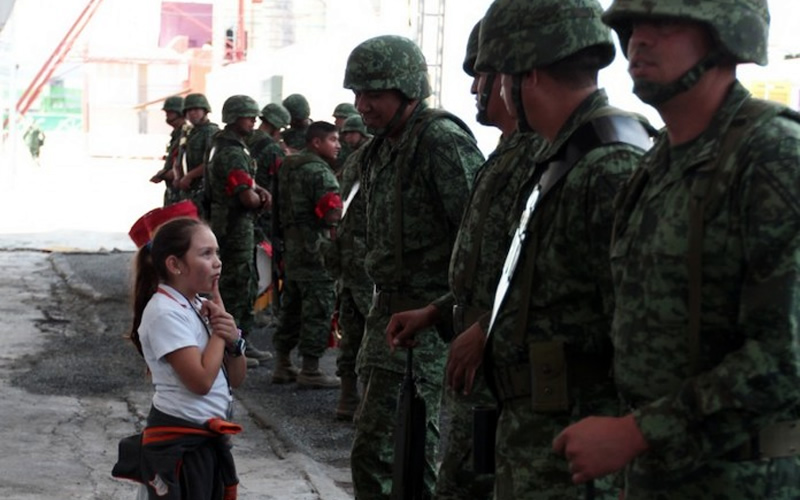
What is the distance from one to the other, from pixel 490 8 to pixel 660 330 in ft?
4.51

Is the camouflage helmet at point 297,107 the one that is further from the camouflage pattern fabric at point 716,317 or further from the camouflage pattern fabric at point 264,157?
the camouflage pattern fabric at point 716,317

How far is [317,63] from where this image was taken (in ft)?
117

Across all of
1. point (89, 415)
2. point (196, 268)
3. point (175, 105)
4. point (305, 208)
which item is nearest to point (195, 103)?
point (175, 105)

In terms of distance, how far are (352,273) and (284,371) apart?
275 cm

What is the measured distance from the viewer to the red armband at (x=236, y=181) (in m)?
10.9

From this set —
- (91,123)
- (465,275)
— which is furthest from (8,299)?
(91,123)

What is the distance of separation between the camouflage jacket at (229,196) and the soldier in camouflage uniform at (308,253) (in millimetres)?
926

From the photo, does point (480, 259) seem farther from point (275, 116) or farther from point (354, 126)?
point (275, 116)

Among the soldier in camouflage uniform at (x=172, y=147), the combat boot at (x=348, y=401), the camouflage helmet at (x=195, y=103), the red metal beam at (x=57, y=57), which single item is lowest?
the red metal beam at (x=57, y=57)

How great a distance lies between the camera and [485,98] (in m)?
4.41

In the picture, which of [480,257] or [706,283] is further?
[480,257]

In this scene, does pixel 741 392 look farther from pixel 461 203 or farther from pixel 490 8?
pixel 461 203

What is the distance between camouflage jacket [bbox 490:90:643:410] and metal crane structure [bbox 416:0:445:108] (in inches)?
512

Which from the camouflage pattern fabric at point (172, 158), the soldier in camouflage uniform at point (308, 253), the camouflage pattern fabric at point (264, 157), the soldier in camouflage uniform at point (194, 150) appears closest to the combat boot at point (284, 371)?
the soldier in camouflage uniform at point (308, 253)
